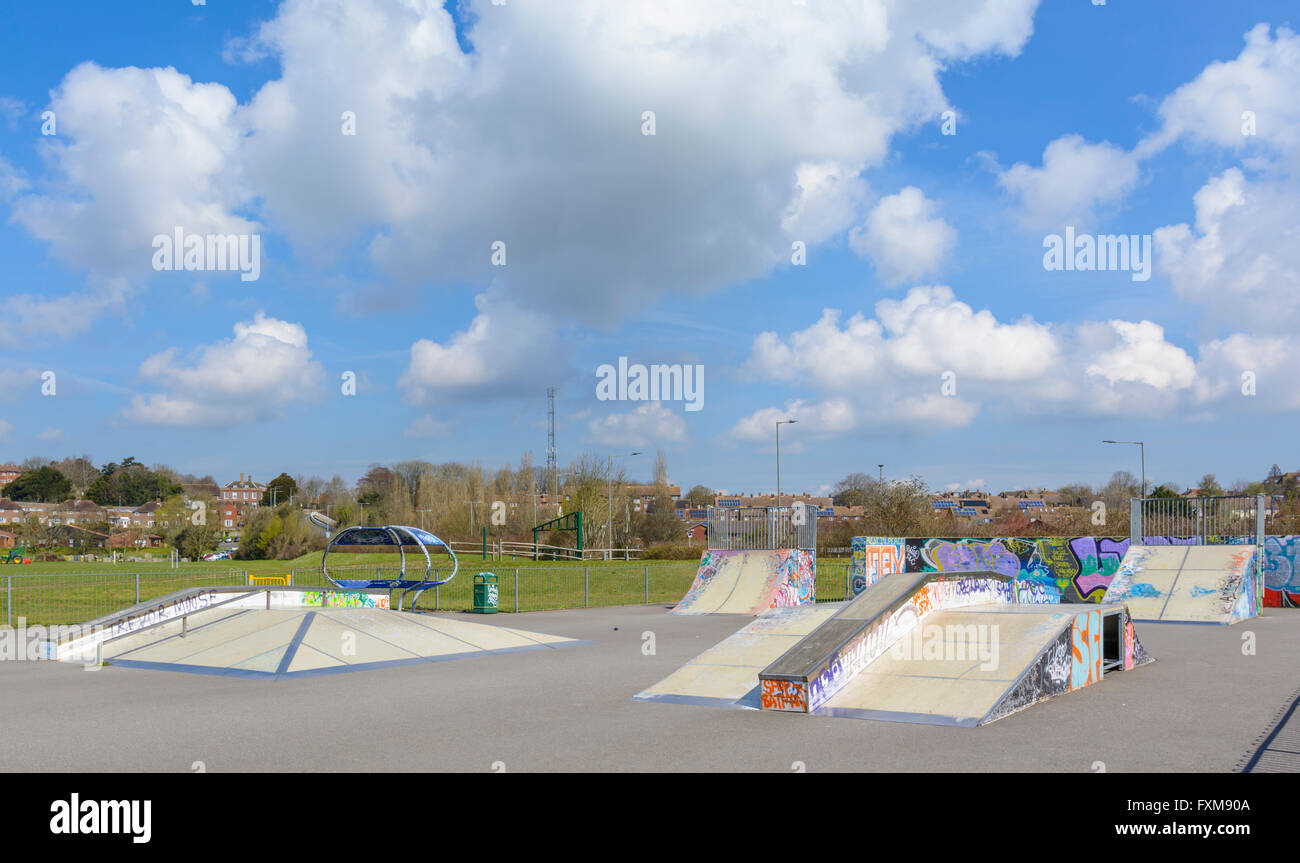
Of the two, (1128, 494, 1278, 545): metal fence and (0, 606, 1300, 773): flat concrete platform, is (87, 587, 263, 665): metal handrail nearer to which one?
(0, 606, 1300, 773): flat concrete platform

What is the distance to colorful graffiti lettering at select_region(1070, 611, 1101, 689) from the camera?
11.8 meters

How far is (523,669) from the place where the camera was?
14062mm

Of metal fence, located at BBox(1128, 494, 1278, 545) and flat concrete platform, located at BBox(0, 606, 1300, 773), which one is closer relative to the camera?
flat concrete platform, located at BBox(0, 606, 1300, 773)

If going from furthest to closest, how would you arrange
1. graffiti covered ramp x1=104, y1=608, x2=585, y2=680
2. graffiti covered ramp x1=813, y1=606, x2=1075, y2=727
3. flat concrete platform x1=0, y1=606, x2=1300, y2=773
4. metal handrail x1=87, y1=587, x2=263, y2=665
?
metal handrail x1=87, y1=587, x2=263, y2=665, graffiti covered ramp x1=104, y1=608, x2=585, y2=680, graffiti covered ramp x1=813, y1=606, x2=1075, y2=727, flat concrete platform x1=0, y1=606, x2=1300, y2=773

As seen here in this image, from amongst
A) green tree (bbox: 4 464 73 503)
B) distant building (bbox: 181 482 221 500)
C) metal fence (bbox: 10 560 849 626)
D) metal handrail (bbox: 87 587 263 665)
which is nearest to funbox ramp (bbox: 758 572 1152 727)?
metal handrail (bbox: 87 587 263 665)

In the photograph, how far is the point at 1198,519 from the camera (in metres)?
26.5

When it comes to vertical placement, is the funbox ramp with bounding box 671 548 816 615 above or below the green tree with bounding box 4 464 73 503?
below

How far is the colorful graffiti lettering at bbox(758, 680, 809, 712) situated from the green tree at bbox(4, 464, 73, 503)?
159 metres

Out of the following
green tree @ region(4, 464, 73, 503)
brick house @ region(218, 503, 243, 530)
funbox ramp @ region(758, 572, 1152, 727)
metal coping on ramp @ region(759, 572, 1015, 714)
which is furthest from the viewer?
brick house @ region(218, 503, 243, 530)

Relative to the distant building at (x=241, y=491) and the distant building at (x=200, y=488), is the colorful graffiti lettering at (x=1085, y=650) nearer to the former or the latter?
the distant building at (x=200, y=488)

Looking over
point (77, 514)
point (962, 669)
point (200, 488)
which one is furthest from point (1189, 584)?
point (200, 488)

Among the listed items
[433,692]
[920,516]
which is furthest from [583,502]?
[433,692]
